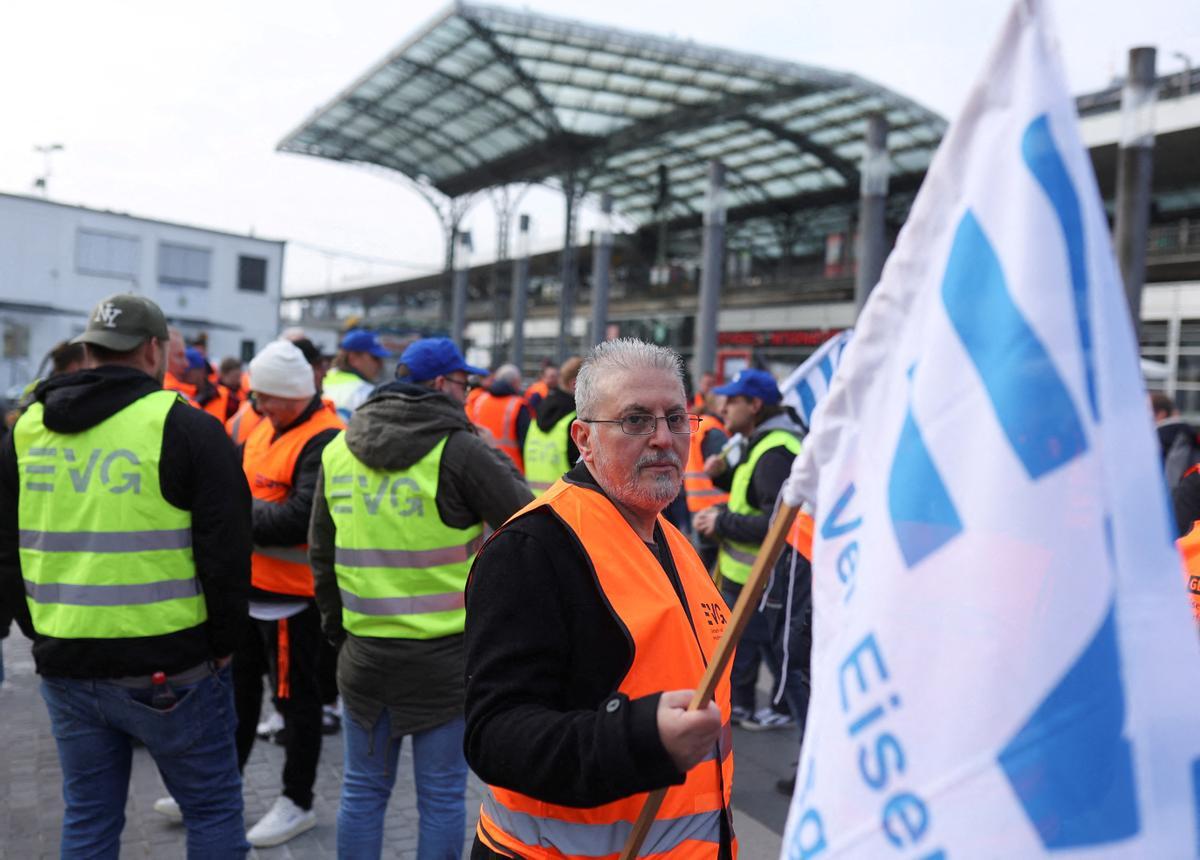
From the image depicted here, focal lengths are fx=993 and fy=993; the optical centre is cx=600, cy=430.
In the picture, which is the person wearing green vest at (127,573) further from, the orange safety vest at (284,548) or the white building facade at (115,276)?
the white building facade at (115,276)

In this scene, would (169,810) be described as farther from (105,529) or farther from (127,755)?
(105,529)

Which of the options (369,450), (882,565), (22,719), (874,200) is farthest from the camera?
(874,200)

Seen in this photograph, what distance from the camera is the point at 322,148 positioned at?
33656 mm

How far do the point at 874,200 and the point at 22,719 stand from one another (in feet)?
46.1

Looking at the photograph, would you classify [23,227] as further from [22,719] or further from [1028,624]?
[1028,624]

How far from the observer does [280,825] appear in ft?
13.1

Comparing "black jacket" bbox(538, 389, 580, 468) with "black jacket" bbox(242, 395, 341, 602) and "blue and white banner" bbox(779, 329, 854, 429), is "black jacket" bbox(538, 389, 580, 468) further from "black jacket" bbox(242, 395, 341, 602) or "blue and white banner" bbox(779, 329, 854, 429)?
"black jacket" bbox(242, 395, 341, 602)

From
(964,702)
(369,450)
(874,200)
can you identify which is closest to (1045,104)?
(964,702)

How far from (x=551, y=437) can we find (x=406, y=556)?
4.35 m

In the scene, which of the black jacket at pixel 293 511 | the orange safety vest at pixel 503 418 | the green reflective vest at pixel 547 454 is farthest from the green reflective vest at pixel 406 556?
the orange safety vest at pixel 503 418

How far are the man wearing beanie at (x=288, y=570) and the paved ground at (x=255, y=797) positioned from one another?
194mm

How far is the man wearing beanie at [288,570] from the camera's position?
12.8 ft

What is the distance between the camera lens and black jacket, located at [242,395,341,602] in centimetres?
382

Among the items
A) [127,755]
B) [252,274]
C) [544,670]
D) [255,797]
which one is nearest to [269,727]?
[255,797]
